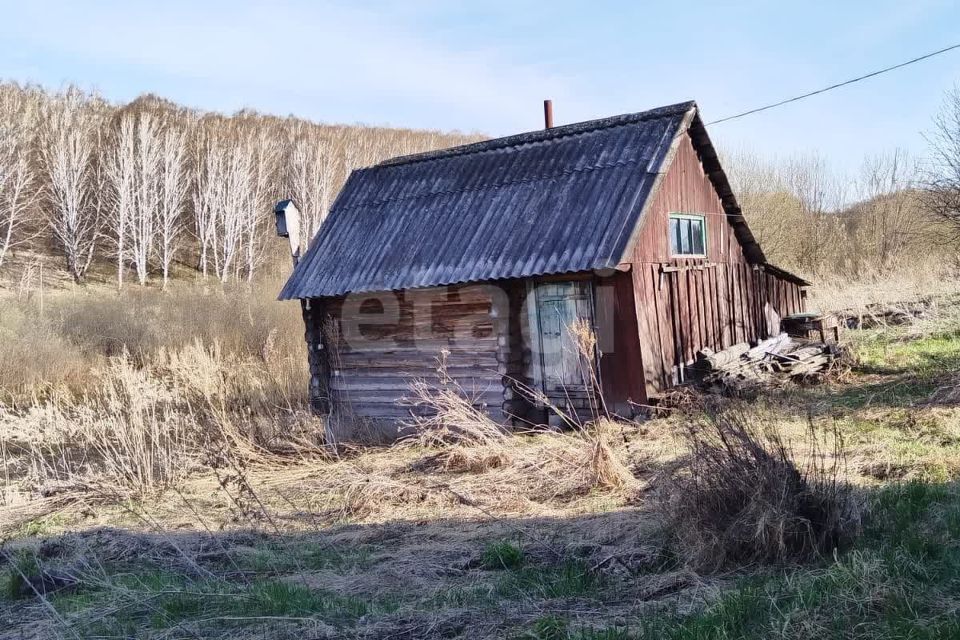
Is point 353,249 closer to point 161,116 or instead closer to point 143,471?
point 143,471

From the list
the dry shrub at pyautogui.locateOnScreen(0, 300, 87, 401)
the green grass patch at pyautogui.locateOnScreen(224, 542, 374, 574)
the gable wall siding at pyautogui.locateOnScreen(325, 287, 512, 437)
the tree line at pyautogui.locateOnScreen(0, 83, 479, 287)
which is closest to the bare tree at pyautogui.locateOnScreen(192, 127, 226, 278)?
the tree line at pyautogui.locateOnScreen(0, 83, 479, 287)

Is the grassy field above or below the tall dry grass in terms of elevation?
below

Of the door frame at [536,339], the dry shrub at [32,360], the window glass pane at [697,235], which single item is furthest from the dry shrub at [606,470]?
the dry shrub at [32,360]

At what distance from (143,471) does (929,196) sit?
16.2m

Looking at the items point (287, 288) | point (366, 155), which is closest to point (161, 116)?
point (366, 155)

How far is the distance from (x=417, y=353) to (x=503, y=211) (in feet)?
8.80

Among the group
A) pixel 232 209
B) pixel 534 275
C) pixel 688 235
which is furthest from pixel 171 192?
pixel 534 275

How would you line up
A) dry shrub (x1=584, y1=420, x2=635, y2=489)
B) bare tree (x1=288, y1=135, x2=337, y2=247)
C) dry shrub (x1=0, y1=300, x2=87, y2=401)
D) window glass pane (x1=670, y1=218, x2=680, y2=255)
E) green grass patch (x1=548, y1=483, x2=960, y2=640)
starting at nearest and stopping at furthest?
1. green grass patch (x1=548, y1=483, x2=960, y2=640)
2. dry shrub (x1=584, y1=420, x2=635, y2=489)
3. window glass pane (x1=670, y1=218, x2=680, y2=255)
4. dry shrub (x1=0, y1=300, x2=87, y2=401)
5. bare tree (x1=288, y1=135, x2=337, y2=247)

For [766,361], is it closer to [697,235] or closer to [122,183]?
[697,235]

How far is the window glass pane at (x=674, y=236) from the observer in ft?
40.3

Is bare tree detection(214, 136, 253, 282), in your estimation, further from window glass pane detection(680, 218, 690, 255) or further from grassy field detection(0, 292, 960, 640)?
window glass pane detection(680, 218, 690, 255)

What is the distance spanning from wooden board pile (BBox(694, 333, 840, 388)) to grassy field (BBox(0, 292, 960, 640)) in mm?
631

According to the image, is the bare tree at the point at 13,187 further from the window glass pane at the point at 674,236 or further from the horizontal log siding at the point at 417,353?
the window glass pane at the point at 674,236

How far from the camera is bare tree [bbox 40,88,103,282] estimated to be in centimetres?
3178
